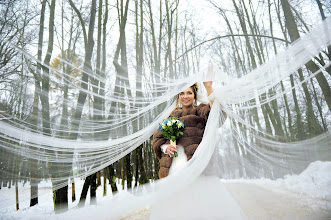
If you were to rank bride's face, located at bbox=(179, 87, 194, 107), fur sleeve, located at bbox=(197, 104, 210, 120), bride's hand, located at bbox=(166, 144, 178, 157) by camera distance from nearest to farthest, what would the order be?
bride's hand, located at bbox=(166, 144, 178, 157)
fur sleeve, located at bbox=(197, 104, 210, 120)
bride's face, located at bbox=(179, 87, 194, 107)

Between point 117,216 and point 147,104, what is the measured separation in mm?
1469

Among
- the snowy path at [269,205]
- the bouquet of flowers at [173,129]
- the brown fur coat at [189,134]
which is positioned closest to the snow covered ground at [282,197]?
the snowy path at [269,205]

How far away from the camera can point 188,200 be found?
1.76 m

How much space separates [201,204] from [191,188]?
0.15 m

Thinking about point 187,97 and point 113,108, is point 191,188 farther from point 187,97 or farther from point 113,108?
point 113,108

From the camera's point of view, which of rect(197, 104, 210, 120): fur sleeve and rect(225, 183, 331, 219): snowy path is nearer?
rect(225, 183, 331, 219): snowy path

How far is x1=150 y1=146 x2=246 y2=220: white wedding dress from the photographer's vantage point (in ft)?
5.42

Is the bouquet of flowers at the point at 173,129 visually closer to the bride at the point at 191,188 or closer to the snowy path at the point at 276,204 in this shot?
the bride at the point at 191,188

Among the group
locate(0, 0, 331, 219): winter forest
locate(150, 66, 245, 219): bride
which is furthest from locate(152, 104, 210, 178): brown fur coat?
locate(0, 0, 331, 219): winter forest

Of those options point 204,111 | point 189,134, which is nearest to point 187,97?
point 204,111

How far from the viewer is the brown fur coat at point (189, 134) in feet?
6.63

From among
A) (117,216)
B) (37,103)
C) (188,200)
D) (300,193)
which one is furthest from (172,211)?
(37,103)

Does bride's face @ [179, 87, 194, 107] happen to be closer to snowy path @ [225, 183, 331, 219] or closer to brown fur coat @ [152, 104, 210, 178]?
brown fur coat @ [152, 104, 210, 178]

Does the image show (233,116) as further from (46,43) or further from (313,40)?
(46,43)
